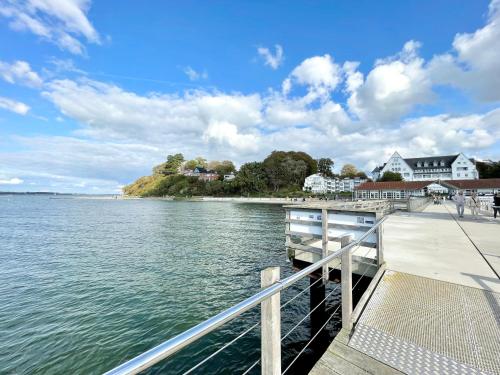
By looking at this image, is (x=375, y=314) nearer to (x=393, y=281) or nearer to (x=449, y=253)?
(x=393, y=281)

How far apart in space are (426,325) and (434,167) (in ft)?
304

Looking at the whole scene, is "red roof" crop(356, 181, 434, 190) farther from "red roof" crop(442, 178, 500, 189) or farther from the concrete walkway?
the concrete walkway

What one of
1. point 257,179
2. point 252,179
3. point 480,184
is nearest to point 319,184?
point 257,179

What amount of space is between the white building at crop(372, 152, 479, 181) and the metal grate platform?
282 ft

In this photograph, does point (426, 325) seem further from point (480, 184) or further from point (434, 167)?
point (434, 167)

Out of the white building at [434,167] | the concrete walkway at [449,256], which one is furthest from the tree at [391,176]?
the concrete walkway at [449,256]

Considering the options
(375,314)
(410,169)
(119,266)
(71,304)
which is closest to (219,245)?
(119,266)

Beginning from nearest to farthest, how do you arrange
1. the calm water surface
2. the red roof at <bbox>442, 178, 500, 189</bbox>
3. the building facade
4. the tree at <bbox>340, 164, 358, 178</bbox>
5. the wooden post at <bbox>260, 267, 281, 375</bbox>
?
the wooden post at <bbox>260, 267, 281, 375</bbox> → the calm water surface → the red roof at <bbox>442, 178, 500, 189</bbox> → the building facade → the tree at <bbox>340, 164, 358, 178</bbox>

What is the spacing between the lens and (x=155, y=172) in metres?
175

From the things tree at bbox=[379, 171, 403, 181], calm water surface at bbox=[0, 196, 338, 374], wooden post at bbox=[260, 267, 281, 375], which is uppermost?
tree at bbox=[379, 171, 403, 181]

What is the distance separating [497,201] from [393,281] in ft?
48.8

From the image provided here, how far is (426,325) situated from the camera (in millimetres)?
3059

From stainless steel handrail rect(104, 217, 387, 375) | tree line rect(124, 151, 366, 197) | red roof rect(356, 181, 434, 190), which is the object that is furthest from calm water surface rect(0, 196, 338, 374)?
tree line rect(124, 151, 366, 197)

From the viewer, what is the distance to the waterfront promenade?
8.04 feet
